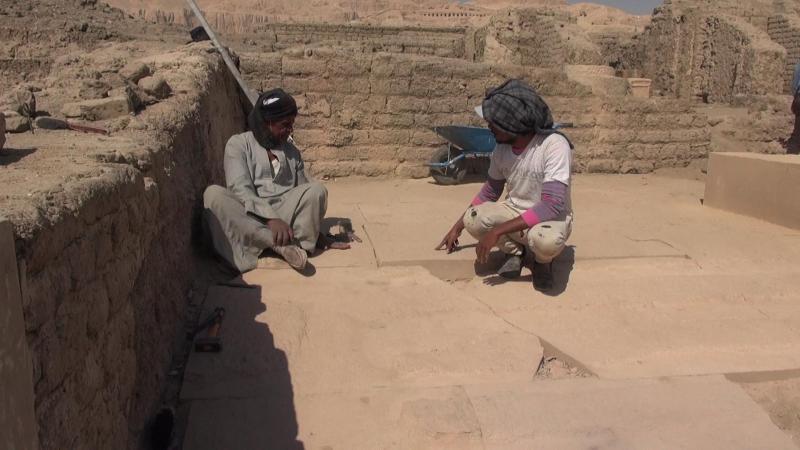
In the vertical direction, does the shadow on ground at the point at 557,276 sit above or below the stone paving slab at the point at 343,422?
below

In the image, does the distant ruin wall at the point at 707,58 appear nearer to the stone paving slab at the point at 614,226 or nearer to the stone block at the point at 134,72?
the stone paving slab at the point at 614,226

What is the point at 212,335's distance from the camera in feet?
10.3

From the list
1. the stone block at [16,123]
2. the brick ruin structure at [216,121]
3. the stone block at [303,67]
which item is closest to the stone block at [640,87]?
the brick ruin structure at [216,121]

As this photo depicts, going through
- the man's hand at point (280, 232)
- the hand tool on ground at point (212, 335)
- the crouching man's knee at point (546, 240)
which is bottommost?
the hand tool on ground at point (212, 335)

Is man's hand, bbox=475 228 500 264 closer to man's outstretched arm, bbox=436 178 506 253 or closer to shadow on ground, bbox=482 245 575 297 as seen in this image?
shadow on ground, bbox=482 245 575 297

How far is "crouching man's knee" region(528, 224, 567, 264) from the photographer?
12.3 feet

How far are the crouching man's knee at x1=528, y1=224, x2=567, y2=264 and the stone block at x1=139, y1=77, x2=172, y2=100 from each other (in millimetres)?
2679

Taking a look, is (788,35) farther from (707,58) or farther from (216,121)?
(216,121)

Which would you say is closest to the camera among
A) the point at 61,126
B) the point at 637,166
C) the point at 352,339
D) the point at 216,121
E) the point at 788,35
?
the point at 352,339

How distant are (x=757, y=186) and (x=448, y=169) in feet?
10.2

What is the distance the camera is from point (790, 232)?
5.40 metres

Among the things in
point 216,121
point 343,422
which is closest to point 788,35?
point 216,121

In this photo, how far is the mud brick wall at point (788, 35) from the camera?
58.1ft

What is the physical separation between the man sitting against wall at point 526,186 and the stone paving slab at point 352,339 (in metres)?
0.44
